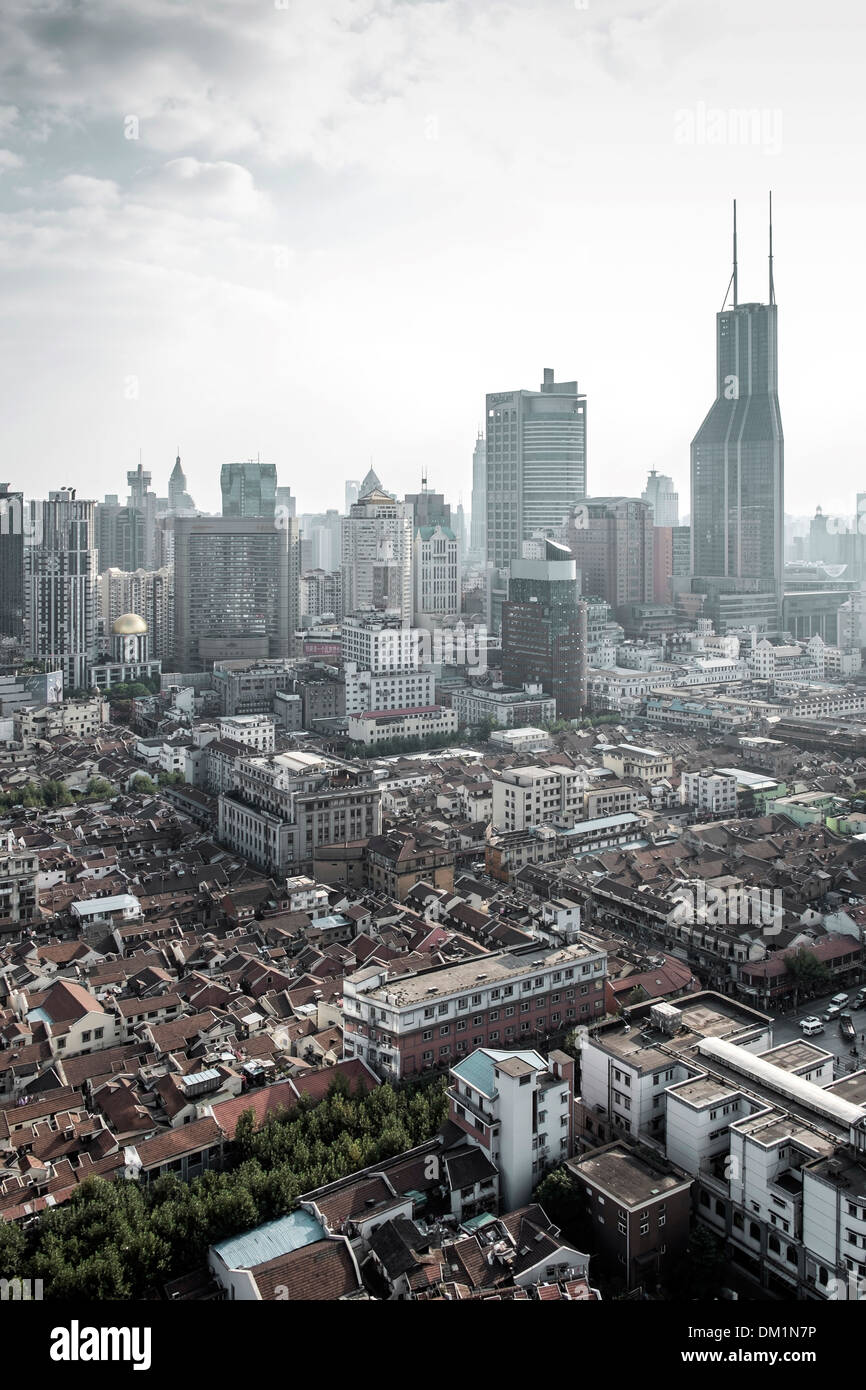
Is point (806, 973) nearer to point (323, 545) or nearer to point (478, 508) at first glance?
point (323, 545)

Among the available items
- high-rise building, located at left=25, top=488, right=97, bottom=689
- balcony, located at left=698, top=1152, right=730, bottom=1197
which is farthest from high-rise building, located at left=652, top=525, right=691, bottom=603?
balcony, located at left=698, top=1152, right=730, bottom=1197

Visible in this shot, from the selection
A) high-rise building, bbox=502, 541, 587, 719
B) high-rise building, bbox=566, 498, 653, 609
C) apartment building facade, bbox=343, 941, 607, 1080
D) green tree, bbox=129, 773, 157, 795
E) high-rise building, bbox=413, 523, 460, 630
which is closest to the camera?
apartment building facade, bbox=343, 941, 607, 1080

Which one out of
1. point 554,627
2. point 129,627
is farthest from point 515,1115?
point 129,627

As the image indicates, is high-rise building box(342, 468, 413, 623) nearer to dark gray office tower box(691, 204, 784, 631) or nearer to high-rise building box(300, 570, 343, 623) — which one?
high-rise building box(300, 570, 343, 623)

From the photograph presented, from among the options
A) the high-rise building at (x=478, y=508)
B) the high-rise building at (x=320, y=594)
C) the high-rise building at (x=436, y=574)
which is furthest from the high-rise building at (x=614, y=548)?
the high-rise building at (x=478, y=508)
